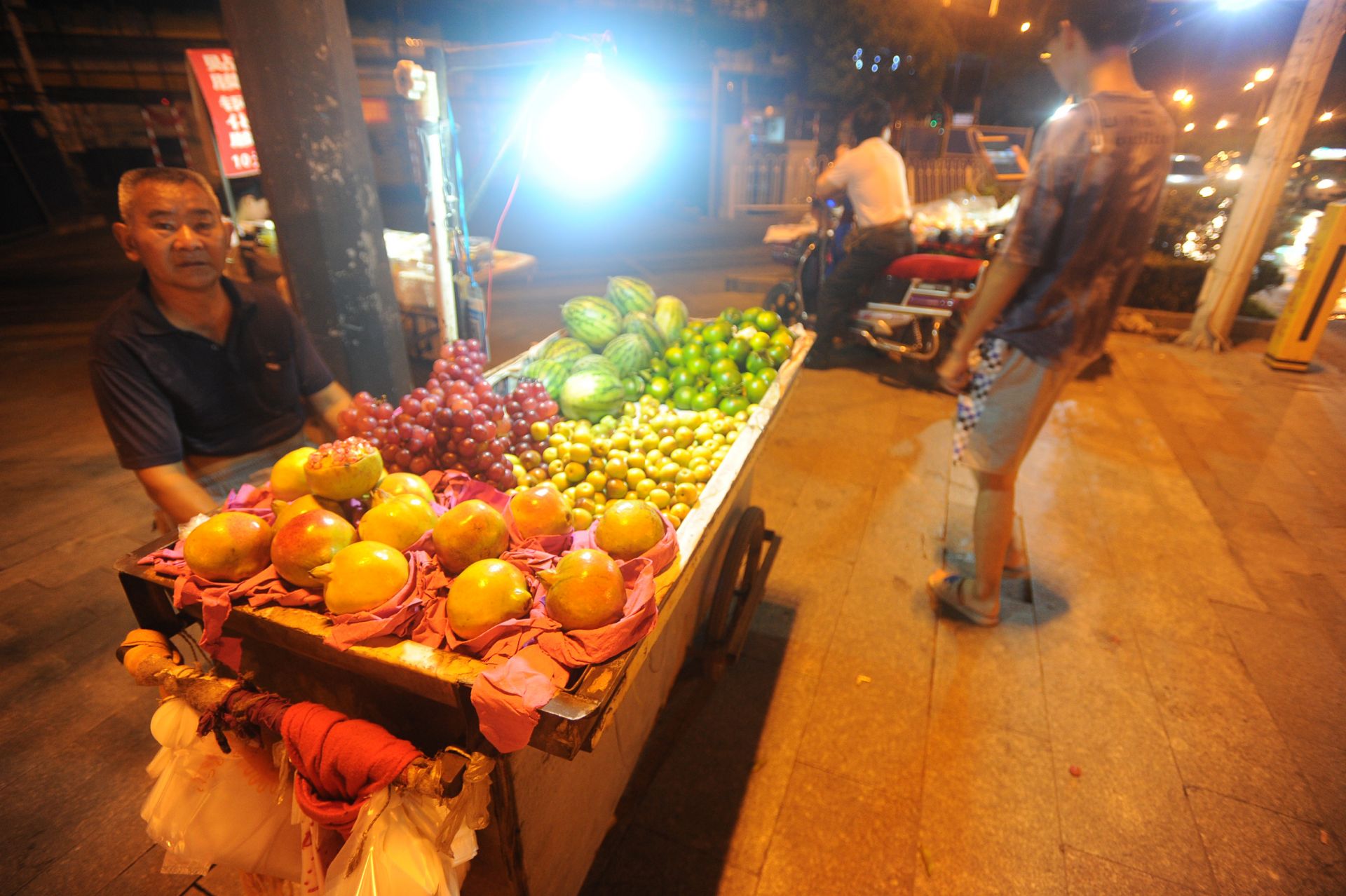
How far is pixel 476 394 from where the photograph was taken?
2.11 m

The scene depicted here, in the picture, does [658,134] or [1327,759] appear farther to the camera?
[658,134]

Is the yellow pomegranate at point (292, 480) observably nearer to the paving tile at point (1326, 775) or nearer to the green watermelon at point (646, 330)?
the green watermelon at point (646, 330)

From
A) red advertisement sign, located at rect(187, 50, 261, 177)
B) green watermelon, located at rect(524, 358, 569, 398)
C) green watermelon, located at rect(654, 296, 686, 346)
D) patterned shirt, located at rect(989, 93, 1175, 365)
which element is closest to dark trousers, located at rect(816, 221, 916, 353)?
green watermelon, located at rect(654, 296, 686, 346)

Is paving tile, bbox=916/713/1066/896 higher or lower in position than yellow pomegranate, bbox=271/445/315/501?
→ lower

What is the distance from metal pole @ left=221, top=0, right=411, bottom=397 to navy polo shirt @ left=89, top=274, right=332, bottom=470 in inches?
23.1

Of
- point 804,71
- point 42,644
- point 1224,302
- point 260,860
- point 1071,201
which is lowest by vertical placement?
point 42,644

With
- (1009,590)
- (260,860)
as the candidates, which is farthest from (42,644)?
(1009,590)

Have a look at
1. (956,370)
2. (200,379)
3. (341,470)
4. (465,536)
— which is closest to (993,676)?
(956,370)

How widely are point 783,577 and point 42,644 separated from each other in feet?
12.4

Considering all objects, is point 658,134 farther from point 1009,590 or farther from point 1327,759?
point 1327,759

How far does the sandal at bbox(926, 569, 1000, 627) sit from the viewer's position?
313cm

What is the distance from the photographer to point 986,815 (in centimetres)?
228

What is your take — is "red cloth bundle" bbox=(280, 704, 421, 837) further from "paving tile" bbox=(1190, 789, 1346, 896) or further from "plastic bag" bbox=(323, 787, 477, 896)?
"paving tile" bbox=(1190, 789, 1346, 896)

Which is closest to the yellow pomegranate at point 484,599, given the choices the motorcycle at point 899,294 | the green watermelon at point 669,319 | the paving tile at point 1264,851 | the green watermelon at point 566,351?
the green watermelon at point 566,351
